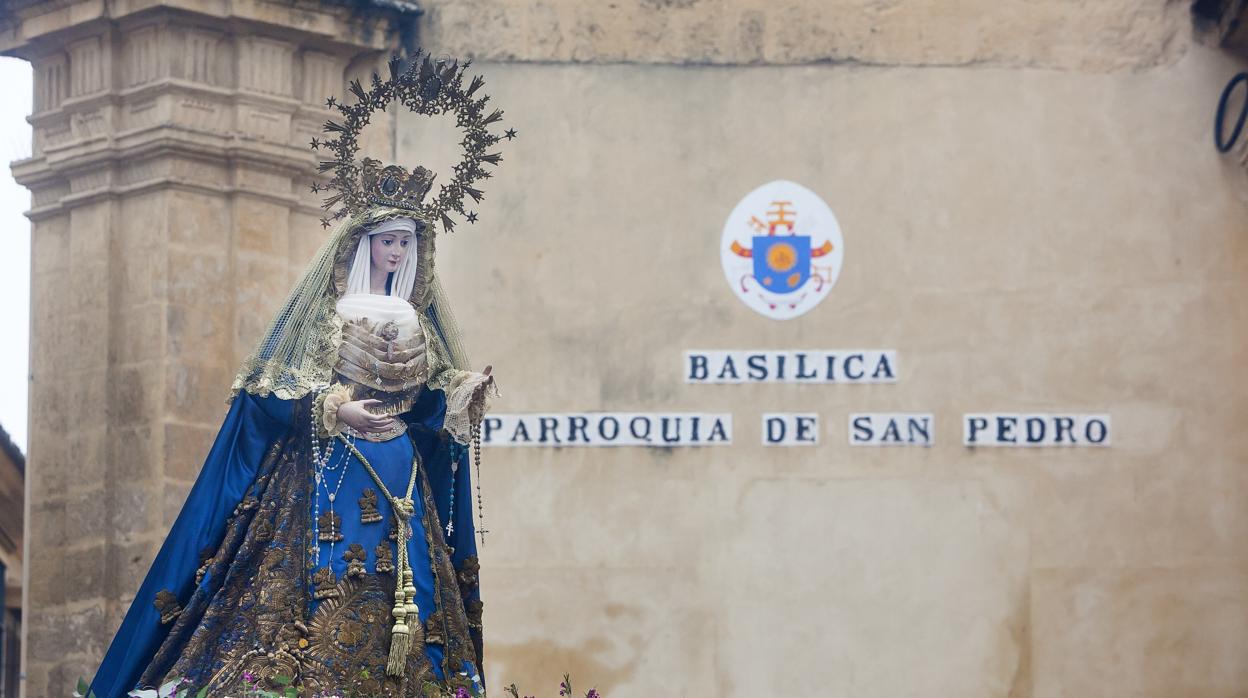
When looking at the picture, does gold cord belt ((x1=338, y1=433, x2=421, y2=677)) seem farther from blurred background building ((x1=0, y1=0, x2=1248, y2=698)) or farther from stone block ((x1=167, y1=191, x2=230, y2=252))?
stone block ((x1=167, y1=191, x2=230, y2=252))

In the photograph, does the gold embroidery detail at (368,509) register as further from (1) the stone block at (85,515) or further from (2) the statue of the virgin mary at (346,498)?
(1) the stone block at (85,515)

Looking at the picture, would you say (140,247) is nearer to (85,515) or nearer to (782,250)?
(85,515)

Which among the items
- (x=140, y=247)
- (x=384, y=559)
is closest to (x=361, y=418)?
(x=384, y=559)

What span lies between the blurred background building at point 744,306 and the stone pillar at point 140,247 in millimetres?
18

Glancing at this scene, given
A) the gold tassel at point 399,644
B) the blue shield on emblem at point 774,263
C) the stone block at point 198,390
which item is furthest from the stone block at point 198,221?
the gold tassel at point 399,644

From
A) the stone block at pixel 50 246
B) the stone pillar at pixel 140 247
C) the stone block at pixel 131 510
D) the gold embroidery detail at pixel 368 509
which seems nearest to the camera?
the gold embroidery detail at pixel 368 509

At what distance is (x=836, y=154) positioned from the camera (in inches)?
535

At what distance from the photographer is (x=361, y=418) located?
9250mm

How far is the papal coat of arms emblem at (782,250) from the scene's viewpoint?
13.5 metres

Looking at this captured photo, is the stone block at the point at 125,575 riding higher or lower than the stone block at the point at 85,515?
lower

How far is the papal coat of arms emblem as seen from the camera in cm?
1346

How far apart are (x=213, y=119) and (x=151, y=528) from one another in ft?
6.41

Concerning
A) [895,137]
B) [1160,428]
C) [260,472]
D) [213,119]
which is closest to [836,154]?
[895,137]

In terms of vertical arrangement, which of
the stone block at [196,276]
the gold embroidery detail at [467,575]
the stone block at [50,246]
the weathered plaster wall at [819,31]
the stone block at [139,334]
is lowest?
the gold embroidery detail at [467,575]
